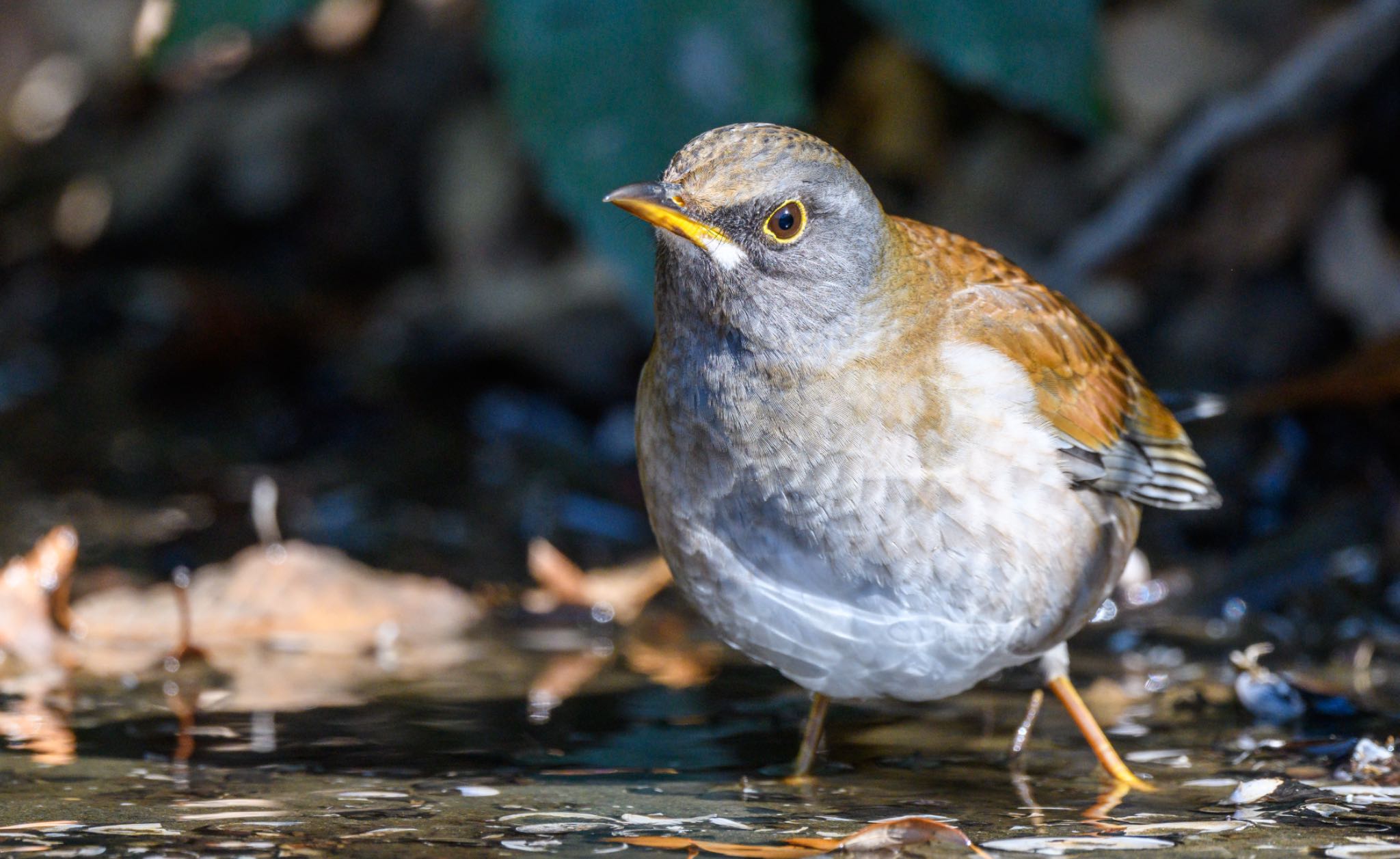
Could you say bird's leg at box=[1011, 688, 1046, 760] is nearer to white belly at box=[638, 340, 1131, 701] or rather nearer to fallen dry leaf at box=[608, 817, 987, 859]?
white belly at box=[638, 340, 1131, 701]

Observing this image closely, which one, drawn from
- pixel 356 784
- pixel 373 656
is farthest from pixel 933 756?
pixel 373 656

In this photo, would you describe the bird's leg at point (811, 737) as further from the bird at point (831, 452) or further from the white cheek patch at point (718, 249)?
the white cheek patch at point (718, 249)

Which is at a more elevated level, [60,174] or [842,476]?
[60,174]

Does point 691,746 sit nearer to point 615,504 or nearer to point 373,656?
point 373,656

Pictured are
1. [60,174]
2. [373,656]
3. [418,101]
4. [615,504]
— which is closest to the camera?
[373,656]

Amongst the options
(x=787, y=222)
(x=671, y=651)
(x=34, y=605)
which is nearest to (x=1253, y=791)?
(x=787, y=222)

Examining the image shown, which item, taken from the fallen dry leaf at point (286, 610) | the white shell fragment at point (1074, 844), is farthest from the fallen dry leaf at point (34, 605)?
the white shell fragment at point (1074, 844)

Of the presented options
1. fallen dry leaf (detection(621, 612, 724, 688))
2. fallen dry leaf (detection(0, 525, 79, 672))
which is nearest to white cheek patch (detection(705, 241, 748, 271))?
fallen dry leaf (detection(621, 612, 724, 688))
